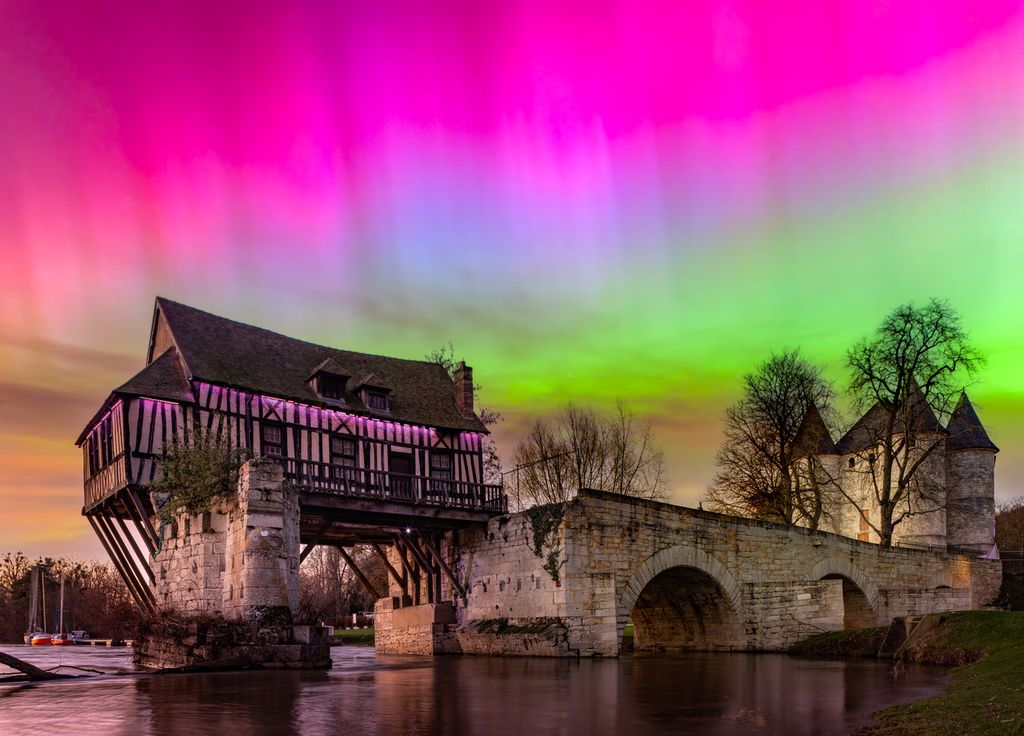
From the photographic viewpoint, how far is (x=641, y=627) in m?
25.0

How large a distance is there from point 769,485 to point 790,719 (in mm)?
26792

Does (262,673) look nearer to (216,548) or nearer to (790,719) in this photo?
(216,548)

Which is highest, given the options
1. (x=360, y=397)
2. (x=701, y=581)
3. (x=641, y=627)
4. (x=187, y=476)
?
(x=360, y=397)

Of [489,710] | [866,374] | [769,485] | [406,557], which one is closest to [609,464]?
[769,485]

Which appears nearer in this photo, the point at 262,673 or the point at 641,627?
the point at 262,673

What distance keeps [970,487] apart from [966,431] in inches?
98.1

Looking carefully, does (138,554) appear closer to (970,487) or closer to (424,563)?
(424,563)

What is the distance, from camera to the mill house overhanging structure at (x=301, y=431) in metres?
21.5

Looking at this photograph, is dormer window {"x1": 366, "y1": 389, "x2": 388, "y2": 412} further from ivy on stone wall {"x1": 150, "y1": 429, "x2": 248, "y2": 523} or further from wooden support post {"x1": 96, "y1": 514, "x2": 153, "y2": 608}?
wooden support post {"x1": 96, "y1": 514, "x2": 153, "y2": 608}

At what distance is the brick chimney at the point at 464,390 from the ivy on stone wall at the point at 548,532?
8.15m

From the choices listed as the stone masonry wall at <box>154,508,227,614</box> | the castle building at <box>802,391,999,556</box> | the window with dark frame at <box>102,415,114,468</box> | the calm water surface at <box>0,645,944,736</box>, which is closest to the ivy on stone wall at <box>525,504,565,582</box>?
the calm water surface at <box>0,645,944,736</box>

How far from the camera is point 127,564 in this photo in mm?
23484

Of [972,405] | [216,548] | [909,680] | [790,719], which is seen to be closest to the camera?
[790,719]

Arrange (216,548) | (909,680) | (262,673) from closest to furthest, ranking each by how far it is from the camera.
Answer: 1. (909,680)
2. (262,673)
3. (216,548)
